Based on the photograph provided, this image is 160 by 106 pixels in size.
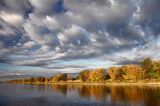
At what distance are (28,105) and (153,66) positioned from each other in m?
144

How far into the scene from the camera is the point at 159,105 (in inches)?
2185

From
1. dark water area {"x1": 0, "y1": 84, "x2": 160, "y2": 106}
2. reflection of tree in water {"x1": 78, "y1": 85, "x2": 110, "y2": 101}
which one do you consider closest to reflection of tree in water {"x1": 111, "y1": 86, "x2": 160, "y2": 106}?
dark water area {"x1": 0, "y1": 84, "x2": 160, "y2": 106}

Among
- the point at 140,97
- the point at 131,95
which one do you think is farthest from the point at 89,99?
the point at 131,95

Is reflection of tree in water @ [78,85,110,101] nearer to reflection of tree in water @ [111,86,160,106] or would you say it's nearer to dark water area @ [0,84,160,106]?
dark water area @ [0,84,160,106]

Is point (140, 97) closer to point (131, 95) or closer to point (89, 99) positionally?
point (131, 95)

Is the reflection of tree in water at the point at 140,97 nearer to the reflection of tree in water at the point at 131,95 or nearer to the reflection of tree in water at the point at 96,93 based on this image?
the reflection of tree in water at the point at 131,95

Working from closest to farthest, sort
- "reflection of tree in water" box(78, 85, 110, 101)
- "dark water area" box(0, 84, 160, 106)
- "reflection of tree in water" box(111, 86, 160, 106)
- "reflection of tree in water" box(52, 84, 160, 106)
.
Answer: "reflection of tree in water" box(111, 86, 160, 106) < "dark water area" box(0, 84, 160, 106) < "reflection of tree in water" box(52, 84, 160, 106) < "reflection of tree in water" box(78, 85, 110, 101)

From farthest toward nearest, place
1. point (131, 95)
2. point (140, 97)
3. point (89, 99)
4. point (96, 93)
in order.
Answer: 1. point (96, 93)
2. point (131, 95)
3. point (89, 99)
4. point (140, 97)

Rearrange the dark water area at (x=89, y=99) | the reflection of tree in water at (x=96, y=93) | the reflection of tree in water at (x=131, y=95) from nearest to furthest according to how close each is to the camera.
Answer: the dark water area at (x=89, y=99) < the reflection of tree in water at (x=131, y=95) < the reflection of tree in water at (x=96, y=93)

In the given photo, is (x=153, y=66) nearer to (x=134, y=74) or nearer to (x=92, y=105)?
(x=134, y=74)

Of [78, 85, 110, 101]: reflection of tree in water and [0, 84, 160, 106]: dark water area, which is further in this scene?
[78, 85, 110, 101]: reflection of tree in water

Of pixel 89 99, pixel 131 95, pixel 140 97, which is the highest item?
pixel 131 95

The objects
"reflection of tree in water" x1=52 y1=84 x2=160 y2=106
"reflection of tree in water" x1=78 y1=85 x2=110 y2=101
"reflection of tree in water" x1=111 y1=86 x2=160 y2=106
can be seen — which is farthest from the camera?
"reflection of tree in water" x1=78 y1=85 x2=110 y2=101

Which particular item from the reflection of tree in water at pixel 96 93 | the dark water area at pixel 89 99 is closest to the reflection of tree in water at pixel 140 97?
the dark water area at pixel 89 99
